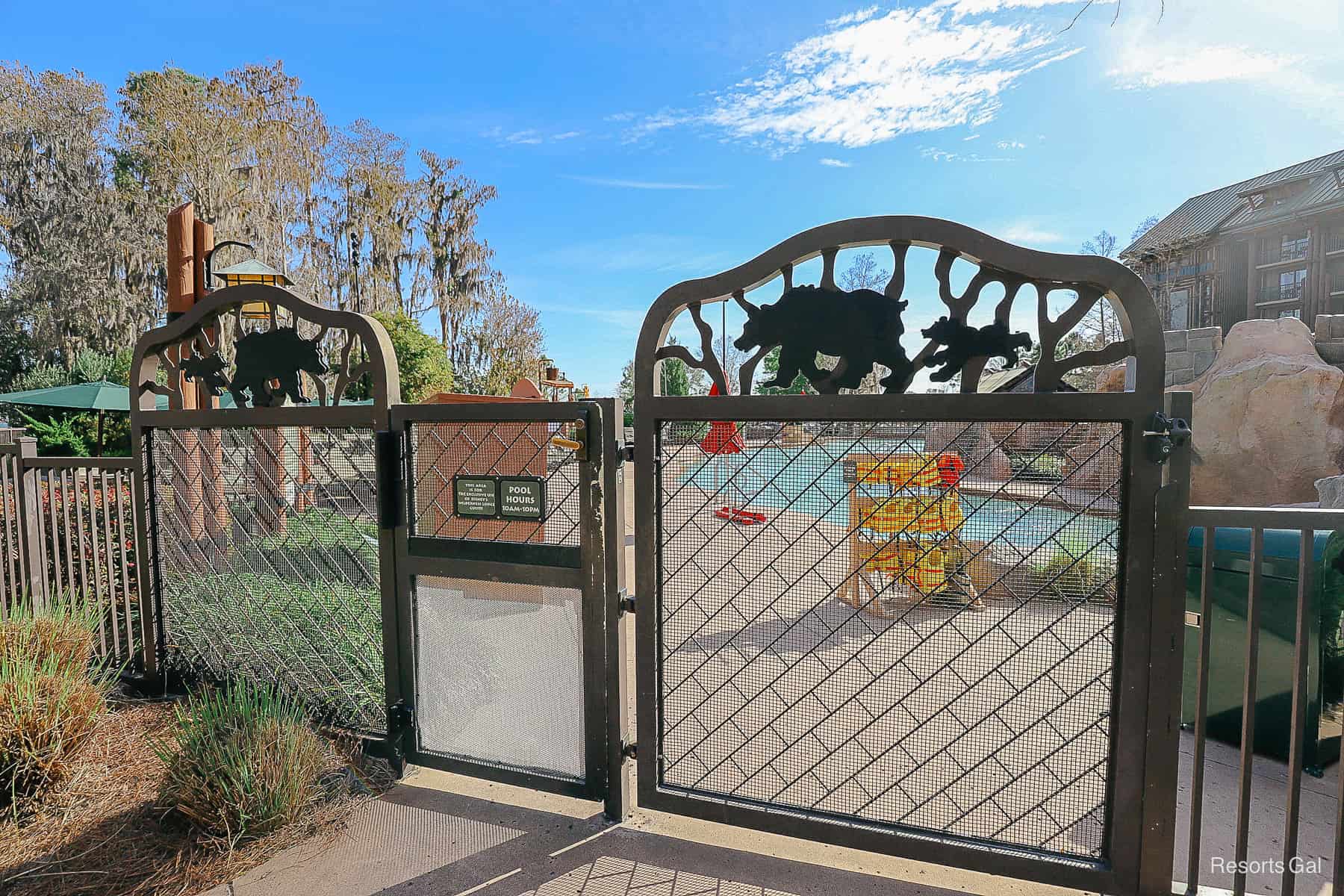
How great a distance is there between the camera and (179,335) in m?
3.46

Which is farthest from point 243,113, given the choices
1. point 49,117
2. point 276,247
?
point 49,117

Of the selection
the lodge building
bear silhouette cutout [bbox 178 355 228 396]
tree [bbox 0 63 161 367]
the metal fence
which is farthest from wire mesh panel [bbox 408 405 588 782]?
tree [bbox 0 63 161 367]

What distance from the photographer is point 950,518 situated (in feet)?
8.76

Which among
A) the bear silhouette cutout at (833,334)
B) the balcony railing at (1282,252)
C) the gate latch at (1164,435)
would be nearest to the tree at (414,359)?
the bear silhouette cutout at (833,334)

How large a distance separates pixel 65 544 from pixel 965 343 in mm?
5476

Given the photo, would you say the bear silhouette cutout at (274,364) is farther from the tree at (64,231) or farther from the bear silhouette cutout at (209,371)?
the tree at (64,231)

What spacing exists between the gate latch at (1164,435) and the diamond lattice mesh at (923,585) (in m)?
0.10

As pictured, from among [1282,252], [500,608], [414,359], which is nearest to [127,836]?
[500,608]

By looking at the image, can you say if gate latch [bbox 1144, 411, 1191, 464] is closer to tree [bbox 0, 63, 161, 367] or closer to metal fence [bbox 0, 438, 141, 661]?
metal fence [bbox 0, 438, 141, 661]

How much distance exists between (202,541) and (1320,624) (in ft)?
18.1

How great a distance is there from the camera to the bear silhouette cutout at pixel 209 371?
3.38 meters

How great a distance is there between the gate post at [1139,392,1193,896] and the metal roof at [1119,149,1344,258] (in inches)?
1149

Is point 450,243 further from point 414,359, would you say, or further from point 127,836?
point 127,836

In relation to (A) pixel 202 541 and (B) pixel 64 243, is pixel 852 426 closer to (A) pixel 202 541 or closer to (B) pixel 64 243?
(A) pixel 202 541
